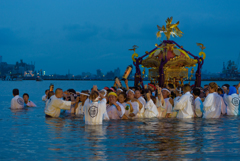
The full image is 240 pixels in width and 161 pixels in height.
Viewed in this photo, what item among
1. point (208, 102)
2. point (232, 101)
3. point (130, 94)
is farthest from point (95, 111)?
point (232, 101)

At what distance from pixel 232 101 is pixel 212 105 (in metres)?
2.14

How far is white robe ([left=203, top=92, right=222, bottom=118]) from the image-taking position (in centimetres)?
1423

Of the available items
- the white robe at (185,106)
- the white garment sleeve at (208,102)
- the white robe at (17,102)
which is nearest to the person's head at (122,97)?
the white robe at (185,106)

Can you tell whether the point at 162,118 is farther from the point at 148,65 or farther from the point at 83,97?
the point at 148,65

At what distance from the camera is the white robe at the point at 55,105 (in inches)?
552

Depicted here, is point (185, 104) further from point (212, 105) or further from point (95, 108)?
point (95, 108)

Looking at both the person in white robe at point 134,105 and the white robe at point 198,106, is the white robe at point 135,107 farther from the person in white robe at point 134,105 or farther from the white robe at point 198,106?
the white robe at point 198,106

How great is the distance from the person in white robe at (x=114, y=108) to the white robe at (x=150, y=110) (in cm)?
114

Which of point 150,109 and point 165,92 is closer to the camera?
point 150,109

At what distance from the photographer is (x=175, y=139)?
10.9 m

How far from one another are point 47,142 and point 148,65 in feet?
46.1

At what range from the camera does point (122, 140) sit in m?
10.7

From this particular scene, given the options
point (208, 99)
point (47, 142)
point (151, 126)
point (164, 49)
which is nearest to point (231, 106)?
point (208, 99)

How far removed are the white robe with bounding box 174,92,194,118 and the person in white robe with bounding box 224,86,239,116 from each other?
2.60m
